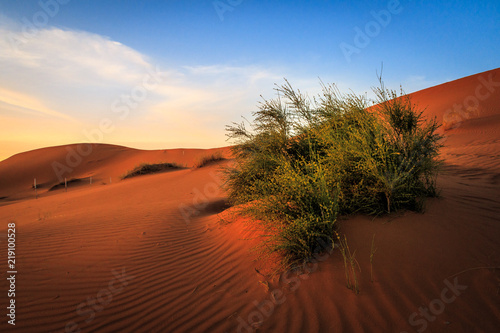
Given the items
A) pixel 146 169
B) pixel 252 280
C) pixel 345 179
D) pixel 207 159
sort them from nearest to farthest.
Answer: pixel 252 280 → pixel 345 179 → pixel 207 159 → pixel 146 169

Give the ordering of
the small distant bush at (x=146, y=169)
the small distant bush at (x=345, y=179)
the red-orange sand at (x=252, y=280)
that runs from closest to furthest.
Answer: the red-orange sand at (x=252, y=280), the small distant bush at (x=345, y=179), the small distant bush at (x=146, y=169)

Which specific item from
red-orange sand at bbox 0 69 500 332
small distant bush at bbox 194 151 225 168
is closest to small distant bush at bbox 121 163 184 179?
small distant bush at bbox 194 151 225 168

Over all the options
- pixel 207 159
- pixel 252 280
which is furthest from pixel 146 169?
pixel 252 280

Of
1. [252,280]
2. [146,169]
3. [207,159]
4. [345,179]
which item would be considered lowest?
[252,280]

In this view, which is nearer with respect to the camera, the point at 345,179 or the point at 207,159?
the point at 345,179

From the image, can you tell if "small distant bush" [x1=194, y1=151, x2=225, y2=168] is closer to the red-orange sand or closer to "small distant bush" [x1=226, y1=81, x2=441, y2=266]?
the red-orange sand

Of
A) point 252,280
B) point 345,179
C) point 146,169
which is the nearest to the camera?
point 252,280

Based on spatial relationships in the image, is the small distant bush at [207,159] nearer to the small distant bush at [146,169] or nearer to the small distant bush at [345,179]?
the small distant bush at [146,169]

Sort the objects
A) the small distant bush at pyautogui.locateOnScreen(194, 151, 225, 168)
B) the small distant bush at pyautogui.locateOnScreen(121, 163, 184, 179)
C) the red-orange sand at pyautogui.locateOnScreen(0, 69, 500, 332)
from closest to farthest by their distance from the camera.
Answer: the red-orange sand at pyautogui.locateOnScreen(0, 69, 500, 332)
the small distant bush at pyautogui.locateOnScreen(194, 151, 225, 168)
the small distant bush at pyautogui.locateOnScreen(121, 163, 184, 179)

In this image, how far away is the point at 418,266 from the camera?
2.77m

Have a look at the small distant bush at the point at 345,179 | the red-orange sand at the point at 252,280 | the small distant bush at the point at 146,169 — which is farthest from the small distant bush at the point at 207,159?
the small distant bush at the point at 345,179

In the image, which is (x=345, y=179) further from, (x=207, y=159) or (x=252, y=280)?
(x=207, y=159)

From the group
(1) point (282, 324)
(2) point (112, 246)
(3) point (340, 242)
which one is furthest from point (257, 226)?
(2) point (112, 246)

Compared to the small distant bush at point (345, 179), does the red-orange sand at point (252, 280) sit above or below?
below
